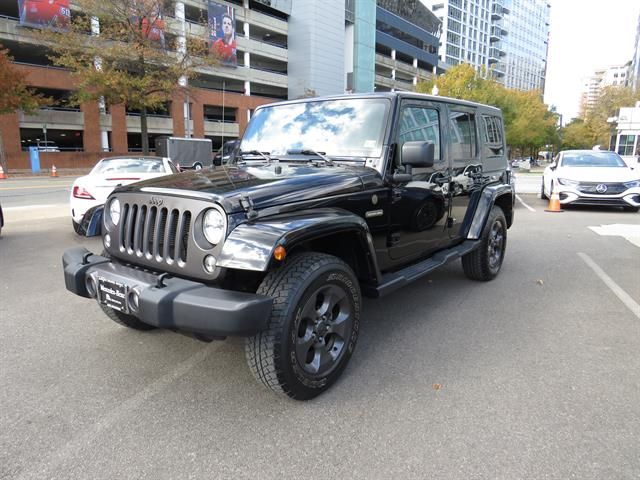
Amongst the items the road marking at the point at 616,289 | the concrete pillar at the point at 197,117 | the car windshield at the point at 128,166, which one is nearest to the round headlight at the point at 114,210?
the road marking at the point at 616,289

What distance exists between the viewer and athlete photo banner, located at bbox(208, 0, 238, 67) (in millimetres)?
40156

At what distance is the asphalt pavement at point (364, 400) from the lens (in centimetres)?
234

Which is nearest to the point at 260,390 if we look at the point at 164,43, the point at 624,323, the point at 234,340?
the point at 234,340

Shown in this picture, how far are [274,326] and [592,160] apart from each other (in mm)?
13129

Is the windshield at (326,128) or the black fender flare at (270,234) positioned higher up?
the windshield at (326,128)

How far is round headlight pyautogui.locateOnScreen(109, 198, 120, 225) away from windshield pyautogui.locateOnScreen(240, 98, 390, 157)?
136 centimetres

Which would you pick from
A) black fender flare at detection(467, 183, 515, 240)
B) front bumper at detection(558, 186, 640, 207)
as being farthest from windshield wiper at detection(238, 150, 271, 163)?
front bumper at detection(558, 186, 640, 207)

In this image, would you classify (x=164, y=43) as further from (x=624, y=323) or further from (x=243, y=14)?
(x=624, y=323)

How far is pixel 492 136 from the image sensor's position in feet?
18.5

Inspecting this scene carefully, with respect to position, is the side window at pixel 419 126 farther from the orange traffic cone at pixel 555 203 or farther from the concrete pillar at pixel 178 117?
the concrete pillar at pixel 178 117

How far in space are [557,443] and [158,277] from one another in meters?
2.37

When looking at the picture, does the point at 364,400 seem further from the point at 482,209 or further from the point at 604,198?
the point at 604,198

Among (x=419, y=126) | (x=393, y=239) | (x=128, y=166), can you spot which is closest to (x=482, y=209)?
(x=419, y=126)

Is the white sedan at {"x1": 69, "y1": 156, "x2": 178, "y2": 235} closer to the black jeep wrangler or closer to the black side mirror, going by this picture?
the black jeep wrangler
